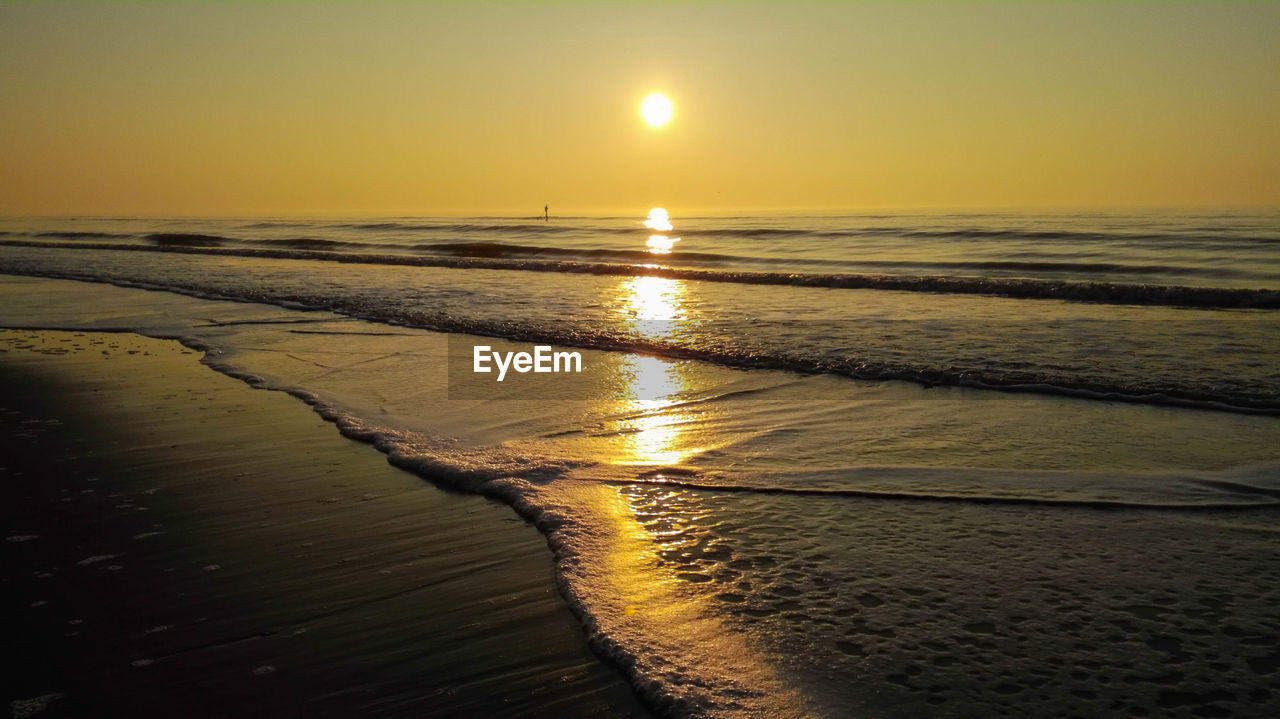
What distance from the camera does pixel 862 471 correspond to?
201 inches

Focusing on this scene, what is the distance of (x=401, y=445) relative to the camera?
5.80m

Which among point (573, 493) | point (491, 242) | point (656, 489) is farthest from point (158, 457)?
point (491, 242)

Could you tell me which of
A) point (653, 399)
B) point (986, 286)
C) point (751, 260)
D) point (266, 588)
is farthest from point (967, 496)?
point (751, 260)

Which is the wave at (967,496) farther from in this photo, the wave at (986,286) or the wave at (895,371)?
the wave at (986,286)

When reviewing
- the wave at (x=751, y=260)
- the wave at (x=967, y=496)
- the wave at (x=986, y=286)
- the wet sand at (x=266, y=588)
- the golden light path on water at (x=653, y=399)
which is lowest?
the wet sand at (x=266, y=588)

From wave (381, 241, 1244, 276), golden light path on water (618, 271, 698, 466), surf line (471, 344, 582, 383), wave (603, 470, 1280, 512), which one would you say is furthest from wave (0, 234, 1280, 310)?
wave (603, 470, 1280, 512)

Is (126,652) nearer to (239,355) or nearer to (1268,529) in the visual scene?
(1268,529)

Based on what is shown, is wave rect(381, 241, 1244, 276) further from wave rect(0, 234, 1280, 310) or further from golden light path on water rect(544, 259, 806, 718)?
golden light path on water rect(544, 259, 806, 718)

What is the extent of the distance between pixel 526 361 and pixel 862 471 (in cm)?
493

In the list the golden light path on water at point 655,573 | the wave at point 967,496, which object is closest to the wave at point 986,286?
the wave at point 967,496

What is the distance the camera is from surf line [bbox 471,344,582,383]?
28.8 ft

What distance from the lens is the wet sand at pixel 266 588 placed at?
2.78m

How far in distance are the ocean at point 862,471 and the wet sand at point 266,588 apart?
27 centimetres

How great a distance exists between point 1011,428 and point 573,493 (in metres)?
3.41
